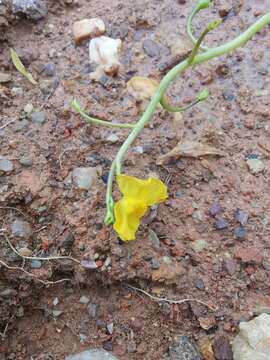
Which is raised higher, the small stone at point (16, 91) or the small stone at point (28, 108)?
the small stone at point (16, 91)

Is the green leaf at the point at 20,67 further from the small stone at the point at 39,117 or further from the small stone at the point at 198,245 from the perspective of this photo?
the small stone at the point at 198,245

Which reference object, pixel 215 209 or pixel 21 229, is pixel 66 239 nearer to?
pixel 21 229

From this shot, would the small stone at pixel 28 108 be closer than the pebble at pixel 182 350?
No

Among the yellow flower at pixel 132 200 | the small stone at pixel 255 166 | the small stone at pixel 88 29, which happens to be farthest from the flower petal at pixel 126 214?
the small stone at pixel 88 29

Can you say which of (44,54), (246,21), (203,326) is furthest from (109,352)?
(246,21)

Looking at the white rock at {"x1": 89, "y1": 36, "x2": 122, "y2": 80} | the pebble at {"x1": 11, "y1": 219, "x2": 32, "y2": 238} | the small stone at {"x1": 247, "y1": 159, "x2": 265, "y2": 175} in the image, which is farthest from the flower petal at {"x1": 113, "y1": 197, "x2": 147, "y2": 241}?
the white rock at {"x1": 89, "y1": 36, "x2": 122, "y2": 80}
